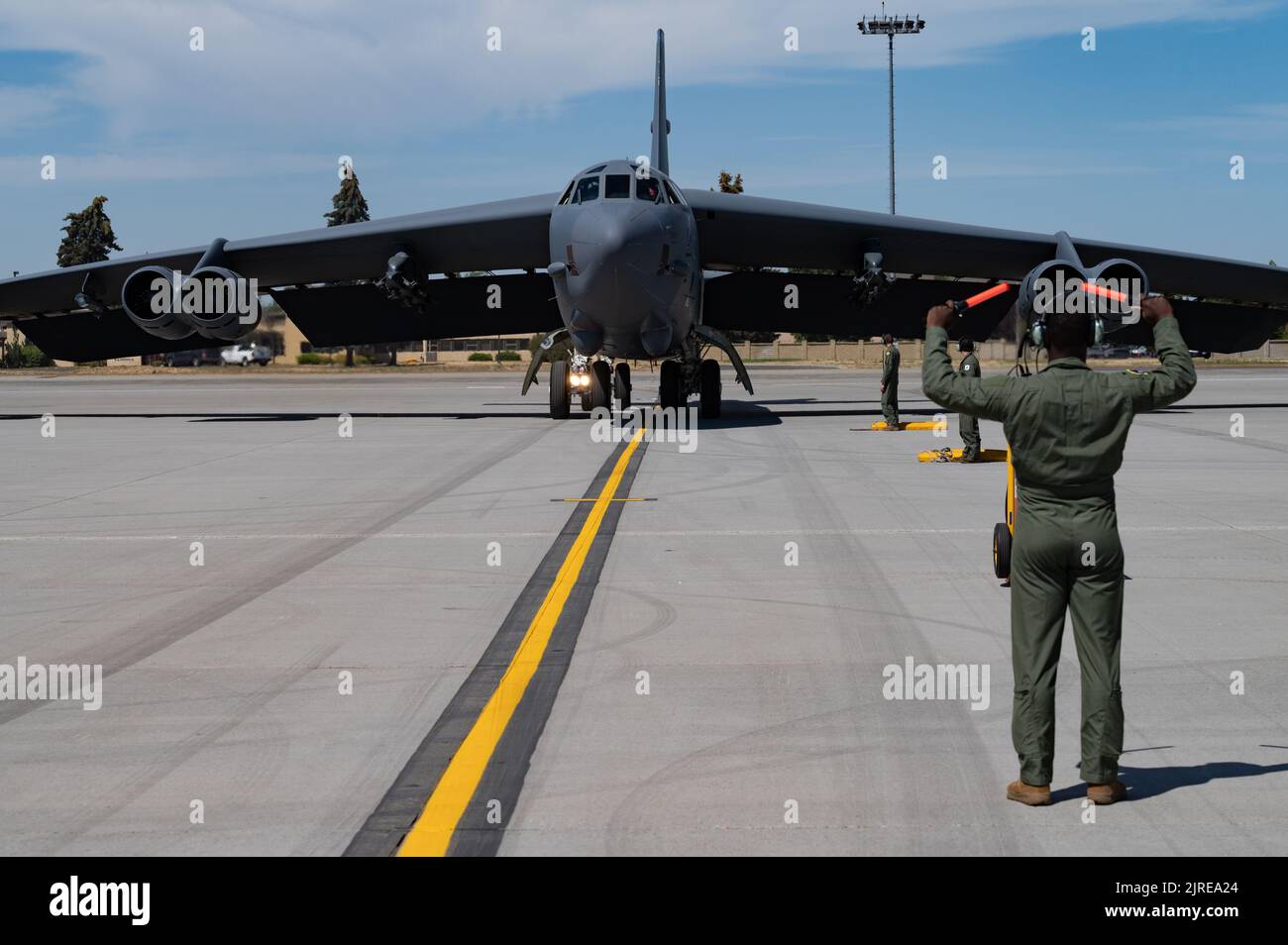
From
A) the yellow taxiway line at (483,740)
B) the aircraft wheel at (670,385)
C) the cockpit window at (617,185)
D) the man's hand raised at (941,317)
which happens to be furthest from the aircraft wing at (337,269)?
the man's hand raised at (941,317)

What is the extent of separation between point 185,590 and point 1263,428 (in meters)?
20.6

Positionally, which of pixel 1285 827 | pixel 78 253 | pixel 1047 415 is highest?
pixel 78 253

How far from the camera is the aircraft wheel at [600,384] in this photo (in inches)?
1150

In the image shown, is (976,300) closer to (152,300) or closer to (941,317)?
(941,317)

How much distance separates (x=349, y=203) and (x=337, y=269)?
315 ft

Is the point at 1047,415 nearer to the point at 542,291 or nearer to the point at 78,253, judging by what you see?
the point at 542,291

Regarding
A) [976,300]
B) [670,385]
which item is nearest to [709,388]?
[670,385]

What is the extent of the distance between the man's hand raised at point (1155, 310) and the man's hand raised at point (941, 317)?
76 cm

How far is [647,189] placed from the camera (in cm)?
2339

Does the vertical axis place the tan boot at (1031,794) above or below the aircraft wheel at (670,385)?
below

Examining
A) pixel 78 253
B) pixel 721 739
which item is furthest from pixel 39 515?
pixel 78 253

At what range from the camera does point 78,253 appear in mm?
112500

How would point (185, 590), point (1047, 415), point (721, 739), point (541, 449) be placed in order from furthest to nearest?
point (541, 449), point (185, 590), point (721, 739), point (1047, 415)

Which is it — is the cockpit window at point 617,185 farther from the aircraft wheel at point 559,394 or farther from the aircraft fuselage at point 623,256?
the aircraft wheel at point 559,394
